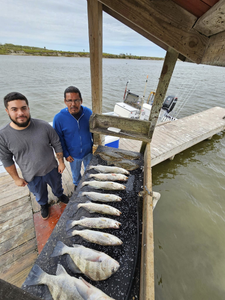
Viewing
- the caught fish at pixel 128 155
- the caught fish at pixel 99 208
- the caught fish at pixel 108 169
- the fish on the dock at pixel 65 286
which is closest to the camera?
the fish on the dock at pixel 65 286

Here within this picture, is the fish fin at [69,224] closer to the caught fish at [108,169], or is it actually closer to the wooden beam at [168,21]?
the caught fish at [108,169]

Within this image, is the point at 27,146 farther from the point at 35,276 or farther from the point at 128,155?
the point at 128,155

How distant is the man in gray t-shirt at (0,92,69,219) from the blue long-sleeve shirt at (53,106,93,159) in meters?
0.30

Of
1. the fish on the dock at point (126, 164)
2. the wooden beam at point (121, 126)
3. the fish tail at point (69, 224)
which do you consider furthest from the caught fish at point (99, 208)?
the wooden beam at point (121, 126)

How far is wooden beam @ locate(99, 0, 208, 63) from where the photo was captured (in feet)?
4.33

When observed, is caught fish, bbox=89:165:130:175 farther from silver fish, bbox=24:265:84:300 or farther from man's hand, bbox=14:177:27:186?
silver fish, bbox=24:265:84:300

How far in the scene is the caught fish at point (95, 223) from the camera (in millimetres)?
1690

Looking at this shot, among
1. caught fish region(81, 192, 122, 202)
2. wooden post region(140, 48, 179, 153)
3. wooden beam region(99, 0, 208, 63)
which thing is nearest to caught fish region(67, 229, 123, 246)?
caught fish region(81, 192, 122, 202)

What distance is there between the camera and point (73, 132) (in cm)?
262

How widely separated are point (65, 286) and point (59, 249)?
33cm

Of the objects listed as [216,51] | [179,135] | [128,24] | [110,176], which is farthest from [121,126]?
[179,135]

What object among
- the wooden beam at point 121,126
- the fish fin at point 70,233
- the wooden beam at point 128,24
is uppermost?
the wooden beam at point 128,24

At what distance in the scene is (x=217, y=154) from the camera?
7398 millimetres

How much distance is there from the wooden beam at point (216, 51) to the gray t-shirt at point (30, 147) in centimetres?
222
